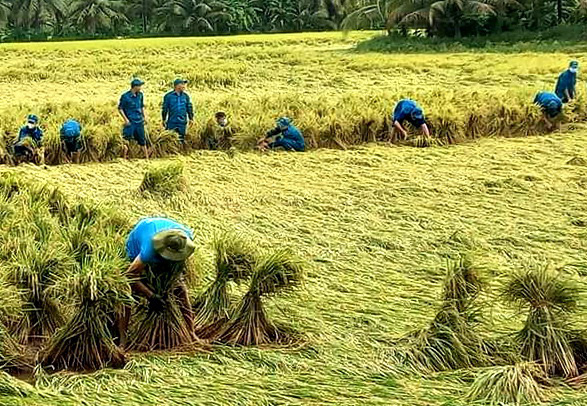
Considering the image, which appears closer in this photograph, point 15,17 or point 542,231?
point 542,231

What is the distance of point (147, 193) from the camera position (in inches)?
316

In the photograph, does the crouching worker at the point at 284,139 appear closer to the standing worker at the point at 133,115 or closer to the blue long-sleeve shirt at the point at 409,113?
the blue long-sleeve shirt at the point at 409,113

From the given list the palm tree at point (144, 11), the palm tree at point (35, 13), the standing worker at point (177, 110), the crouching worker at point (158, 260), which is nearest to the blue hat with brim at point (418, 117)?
the standing worker at point (177, 110)

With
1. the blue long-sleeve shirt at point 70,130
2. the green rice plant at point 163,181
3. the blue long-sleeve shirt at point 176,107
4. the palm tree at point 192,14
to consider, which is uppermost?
the palm tree at point 192,14

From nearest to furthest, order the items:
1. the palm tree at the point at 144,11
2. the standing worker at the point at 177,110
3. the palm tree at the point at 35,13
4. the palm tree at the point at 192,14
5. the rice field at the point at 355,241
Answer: the rice field at the point at 355,241, the standing worker at the point at 177,110, the palm tree at the point at 192,14, the palm tree at the point at 35,13, the palm tree at the point at 144,11

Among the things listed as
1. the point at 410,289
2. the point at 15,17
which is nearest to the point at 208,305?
the point at 410,289

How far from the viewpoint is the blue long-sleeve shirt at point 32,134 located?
9695mm

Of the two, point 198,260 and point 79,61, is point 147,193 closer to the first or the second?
point 198,260

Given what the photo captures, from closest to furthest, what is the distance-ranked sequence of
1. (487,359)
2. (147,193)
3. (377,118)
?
(487,359), (147,193), (377,118)

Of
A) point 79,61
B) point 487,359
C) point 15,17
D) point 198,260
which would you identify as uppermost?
point 15,17

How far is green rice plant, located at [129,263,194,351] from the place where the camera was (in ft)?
15.1

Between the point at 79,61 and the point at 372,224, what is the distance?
17.6 metres

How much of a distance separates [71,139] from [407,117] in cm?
→ 399

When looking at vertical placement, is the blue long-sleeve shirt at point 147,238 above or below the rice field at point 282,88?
below
